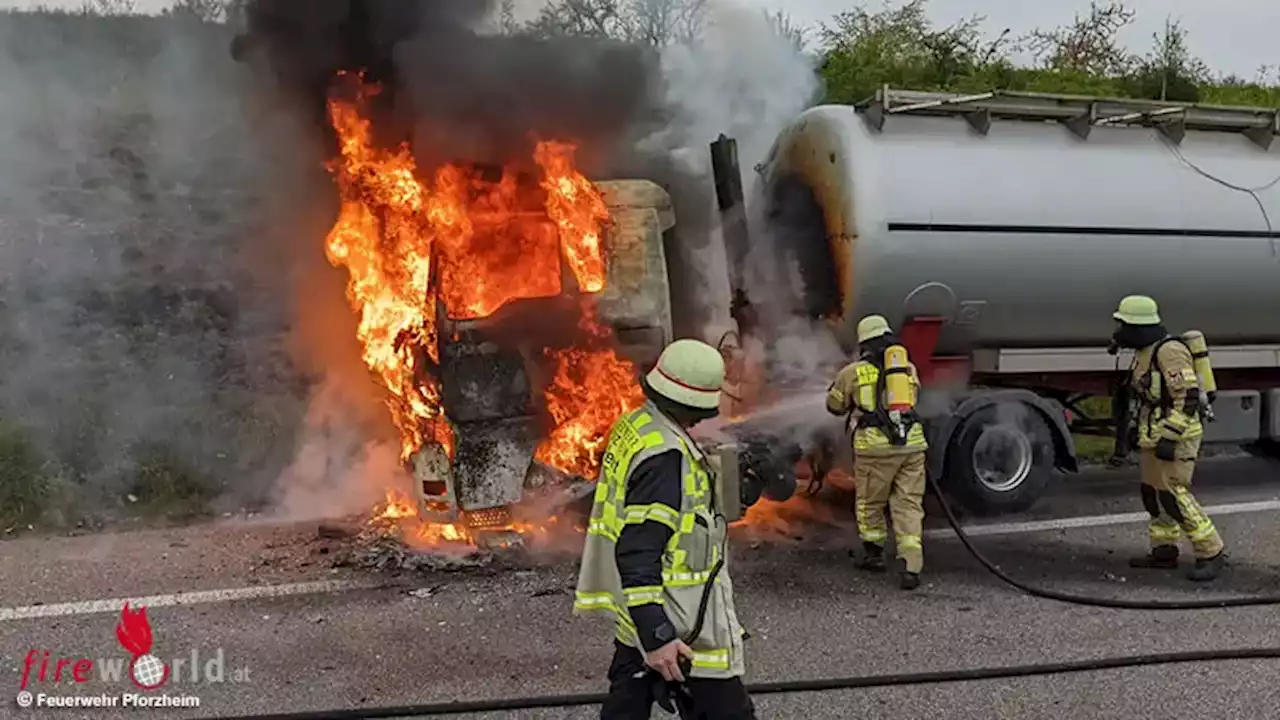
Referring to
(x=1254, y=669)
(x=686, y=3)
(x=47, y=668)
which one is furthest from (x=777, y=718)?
(x=686, y=3)

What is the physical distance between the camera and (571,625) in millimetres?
5164

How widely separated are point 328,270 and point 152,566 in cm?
230

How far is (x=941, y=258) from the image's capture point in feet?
22.1

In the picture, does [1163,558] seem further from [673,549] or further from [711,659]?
[673,549]

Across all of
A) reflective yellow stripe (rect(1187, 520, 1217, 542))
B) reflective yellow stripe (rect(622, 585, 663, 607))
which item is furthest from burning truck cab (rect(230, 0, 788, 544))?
reflective yellow stripe (rect(622, 585, 663, 607))

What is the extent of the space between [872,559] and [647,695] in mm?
3285

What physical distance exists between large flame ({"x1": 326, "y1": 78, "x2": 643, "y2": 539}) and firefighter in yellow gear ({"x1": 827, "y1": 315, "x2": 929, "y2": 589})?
4.23ft

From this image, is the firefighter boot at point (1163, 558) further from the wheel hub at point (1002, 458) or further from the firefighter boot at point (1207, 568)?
the wheel hub at point (1002, 458)

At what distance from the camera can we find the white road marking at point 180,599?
5446 mm

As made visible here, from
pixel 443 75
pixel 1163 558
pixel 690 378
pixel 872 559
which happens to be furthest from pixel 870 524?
pixel 443 75

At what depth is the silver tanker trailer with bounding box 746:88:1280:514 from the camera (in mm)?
6750

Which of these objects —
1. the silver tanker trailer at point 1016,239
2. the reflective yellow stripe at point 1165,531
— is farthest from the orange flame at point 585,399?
the reflective yellow stripe at point 1165,531

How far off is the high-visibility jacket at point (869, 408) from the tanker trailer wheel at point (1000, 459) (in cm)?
103

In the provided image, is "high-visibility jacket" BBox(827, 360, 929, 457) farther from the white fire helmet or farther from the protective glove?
the protective glove
